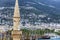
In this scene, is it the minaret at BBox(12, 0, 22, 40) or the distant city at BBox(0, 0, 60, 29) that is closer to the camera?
the minaret at BBox(12, 0, 22, 40)

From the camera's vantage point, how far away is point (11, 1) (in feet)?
237

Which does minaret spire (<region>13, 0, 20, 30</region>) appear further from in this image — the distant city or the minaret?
the distant city

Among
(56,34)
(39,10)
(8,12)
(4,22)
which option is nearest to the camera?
(56,34)

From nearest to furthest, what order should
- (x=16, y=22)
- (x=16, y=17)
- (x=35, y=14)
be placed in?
(x=16, y=17) → (x=16, y=22) → (x=35, y=14)

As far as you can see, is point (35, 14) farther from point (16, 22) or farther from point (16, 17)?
point (16, 17)

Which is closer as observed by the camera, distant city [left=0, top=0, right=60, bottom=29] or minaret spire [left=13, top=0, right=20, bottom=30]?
minaret spire [left=13, top=0, right=20, bottom=30]

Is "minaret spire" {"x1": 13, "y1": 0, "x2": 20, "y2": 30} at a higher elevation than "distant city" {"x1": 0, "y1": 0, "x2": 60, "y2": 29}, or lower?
higher

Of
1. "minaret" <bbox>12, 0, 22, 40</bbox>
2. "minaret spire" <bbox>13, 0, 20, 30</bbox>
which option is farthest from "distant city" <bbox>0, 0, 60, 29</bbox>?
"minaret spire" <bbox>13, 0, 20, 30</bbox>

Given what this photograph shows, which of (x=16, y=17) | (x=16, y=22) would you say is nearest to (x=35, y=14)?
(x=16, y=22)

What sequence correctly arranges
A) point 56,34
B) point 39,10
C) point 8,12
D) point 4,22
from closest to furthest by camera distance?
point 56,34 < point 4,22 < point 8,12 < point 39,10

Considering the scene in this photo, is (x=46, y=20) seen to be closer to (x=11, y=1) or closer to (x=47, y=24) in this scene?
(x=47, y=24)

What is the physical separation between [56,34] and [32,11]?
55.8 ft

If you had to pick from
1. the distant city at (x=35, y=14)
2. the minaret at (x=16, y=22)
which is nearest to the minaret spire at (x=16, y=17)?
the minaret at (x=16, y=22)

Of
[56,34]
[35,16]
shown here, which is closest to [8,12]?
[35,16]
